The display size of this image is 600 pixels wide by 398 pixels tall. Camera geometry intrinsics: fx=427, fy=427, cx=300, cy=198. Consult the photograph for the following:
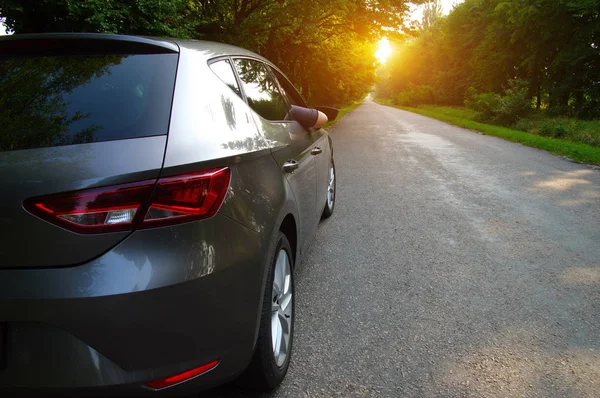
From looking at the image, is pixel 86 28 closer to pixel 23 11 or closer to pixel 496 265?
pixel 23 11

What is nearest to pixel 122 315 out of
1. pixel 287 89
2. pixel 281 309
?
pixel 281 309

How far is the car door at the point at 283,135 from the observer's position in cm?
246

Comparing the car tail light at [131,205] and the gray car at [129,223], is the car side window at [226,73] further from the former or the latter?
the car tail light at [131,205]

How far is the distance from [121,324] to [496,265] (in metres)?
3.32

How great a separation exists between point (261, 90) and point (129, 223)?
1657mm

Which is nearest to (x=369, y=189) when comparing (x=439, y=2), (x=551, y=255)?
(x=551, y=255)

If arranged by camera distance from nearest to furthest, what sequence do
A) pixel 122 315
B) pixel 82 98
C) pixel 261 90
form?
1. pixel 122 315
2. pixel 82 98
3. pixel 261 90

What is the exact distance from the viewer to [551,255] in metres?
3.99

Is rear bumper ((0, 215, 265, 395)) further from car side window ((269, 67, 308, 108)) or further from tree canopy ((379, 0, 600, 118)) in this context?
tree canopy ((379, 0, 600, 118))

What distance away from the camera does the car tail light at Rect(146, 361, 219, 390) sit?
1.47 meters

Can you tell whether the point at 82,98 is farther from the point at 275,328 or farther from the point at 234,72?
the point at 275,328

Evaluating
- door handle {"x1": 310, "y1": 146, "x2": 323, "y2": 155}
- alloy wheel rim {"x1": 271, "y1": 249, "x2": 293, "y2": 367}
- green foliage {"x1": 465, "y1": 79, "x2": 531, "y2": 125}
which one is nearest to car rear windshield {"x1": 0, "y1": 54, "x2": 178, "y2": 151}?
alloy wheel rim {"x1": 271, "y1": 249, "x2": 293, "y2": 367}

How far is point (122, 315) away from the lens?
4.51 ft

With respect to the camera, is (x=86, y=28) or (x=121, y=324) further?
(x=86, y=28)
